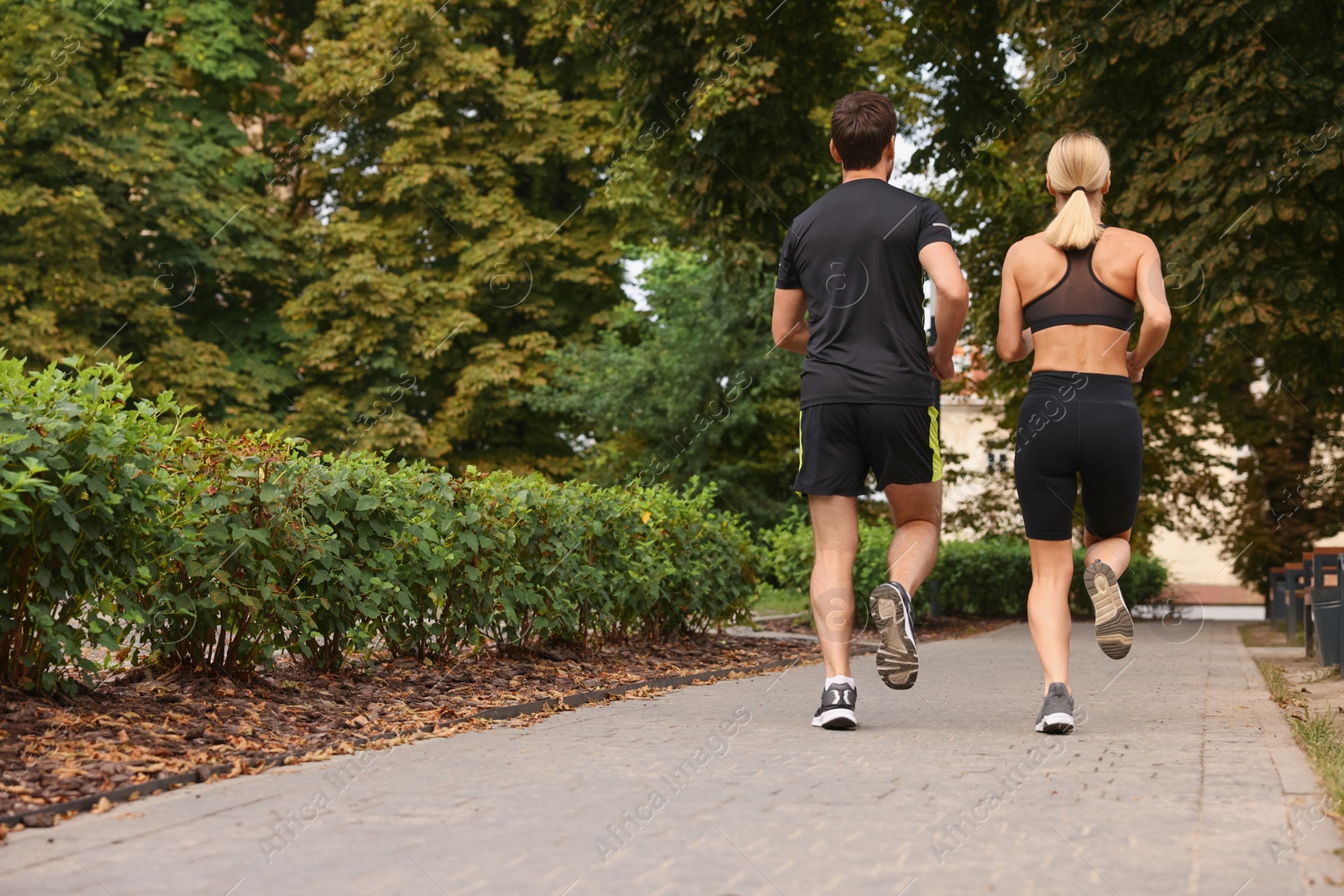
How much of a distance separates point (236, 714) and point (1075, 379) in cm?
354

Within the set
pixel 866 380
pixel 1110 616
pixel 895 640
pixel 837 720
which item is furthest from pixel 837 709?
pixel 866 380

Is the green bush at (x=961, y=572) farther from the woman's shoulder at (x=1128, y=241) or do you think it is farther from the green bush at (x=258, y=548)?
the woman's shoulder at (x=1128, y=241)

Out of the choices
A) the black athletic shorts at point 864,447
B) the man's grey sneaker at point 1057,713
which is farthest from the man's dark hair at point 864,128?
the man's grey sneaker at point 1057,713

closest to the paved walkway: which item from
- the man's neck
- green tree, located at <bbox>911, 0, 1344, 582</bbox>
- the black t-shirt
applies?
the black t-shirt

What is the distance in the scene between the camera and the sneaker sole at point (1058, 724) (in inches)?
207

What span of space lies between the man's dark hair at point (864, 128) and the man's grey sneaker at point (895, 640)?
188 centimetres

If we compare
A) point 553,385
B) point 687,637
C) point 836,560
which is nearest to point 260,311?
point 553,385

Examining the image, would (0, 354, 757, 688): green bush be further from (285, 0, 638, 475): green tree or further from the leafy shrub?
(285, 0, 638, 475): green tree

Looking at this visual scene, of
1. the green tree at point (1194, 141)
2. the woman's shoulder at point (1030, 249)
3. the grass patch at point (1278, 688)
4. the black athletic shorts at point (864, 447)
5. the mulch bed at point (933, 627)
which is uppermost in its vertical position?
the green tree at point (1194, 141)

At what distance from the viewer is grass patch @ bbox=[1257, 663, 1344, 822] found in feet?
13.0

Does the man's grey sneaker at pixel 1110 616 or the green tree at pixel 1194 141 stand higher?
the green tree at pixel 1194 141

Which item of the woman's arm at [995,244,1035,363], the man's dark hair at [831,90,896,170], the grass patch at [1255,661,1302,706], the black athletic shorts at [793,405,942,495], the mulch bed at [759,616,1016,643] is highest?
the man's dark hair at [831,90,896,170]

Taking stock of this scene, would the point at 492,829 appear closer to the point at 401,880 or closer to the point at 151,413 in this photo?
the point at 401,880

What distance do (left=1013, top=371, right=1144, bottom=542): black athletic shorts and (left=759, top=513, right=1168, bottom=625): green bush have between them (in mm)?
10458
